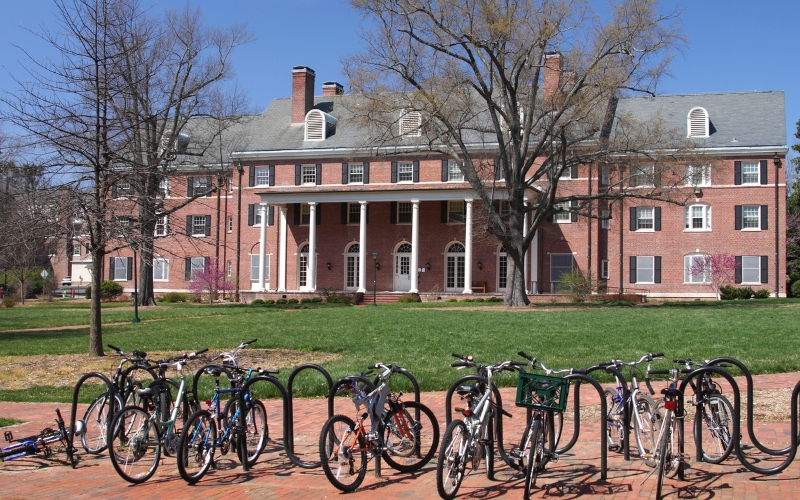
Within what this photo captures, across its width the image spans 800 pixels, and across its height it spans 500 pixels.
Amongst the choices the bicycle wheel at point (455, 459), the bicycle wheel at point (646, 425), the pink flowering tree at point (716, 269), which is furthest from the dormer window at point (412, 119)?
the bicycle wheel at point (455, 459)

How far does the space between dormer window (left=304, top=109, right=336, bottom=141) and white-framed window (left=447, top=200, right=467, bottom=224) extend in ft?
31.3

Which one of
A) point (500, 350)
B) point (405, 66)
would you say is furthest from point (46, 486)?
point (405, 66)

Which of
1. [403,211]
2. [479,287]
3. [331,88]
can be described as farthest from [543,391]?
[331,88]

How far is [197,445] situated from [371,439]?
5.32ft

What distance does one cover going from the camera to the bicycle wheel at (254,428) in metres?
7.55

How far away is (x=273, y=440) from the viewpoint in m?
8.73

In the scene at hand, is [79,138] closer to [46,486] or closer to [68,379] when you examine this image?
[68,379]

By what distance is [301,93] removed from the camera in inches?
2021

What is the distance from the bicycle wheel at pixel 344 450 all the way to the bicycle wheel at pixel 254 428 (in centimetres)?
101

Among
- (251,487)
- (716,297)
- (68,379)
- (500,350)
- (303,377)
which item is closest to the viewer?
(251,487)

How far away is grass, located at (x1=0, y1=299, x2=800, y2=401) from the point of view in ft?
42.2

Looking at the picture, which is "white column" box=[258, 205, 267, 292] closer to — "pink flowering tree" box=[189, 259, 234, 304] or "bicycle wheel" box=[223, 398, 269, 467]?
"pink flowering tree" box=[189, 259, 234, 304]

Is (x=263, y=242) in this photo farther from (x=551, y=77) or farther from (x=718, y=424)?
(x=718, y=424)

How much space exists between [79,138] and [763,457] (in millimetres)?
12838
